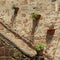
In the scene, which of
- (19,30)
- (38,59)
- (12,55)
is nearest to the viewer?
(12,55)

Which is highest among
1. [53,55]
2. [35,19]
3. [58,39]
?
[35,19]

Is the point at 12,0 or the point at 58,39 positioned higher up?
the point at 12,0

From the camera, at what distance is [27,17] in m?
7.15

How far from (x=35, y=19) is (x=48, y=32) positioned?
644 millimetres

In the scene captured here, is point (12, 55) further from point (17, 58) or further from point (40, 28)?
point (40, 28)

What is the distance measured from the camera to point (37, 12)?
6.90 meters

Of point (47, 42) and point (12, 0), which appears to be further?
point (12, 0)

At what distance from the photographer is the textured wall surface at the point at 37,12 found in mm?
6375

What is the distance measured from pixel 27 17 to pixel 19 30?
51 cm

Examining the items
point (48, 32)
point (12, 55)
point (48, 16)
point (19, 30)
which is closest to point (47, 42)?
point (48, 32)

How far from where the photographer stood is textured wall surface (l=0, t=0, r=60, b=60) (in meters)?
6.38

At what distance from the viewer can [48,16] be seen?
6660 millimetres

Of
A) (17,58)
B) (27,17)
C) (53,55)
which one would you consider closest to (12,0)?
(27,17)

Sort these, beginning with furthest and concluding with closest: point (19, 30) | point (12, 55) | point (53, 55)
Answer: point (19, 30) → point (53, 55) → point (12, 55)
